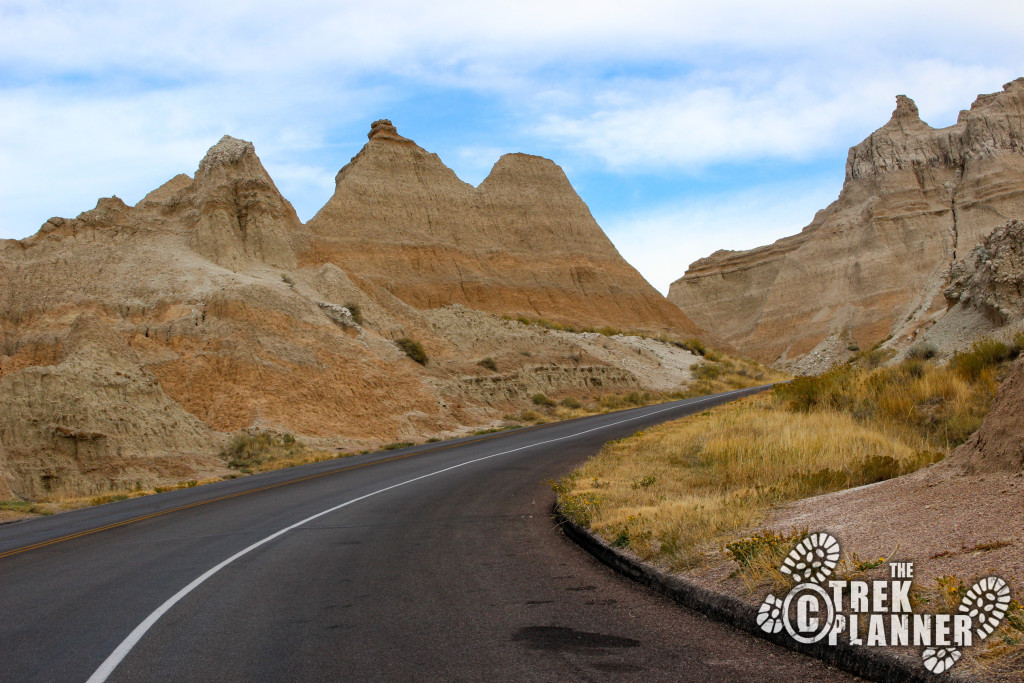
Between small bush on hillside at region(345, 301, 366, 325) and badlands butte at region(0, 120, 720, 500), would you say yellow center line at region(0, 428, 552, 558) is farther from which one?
small bush on hillside at region(345, 301, 366, 325)

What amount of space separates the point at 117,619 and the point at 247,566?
2.00 meters

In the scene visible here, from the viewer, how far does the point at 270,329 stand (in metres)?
35.4

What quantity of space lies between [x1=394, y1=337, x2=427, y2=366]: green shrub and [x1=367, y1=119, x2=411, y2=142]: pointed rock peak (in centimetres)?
3242

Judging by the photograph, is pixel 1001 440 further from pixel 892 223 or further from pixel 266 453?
pixel 892 223

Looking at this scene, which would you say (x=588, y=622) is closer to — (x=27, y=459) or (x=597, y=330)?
(x=27, y=459)

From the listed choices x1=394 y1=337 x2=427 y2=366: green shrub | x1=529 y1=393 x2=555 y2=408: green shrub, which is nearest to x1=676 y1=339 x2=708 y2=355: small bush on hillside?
x1=529 y1=393 x2=555 y2=408: green shrub

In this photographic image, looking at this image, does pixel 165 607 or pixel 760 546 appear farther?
pixel 165 607

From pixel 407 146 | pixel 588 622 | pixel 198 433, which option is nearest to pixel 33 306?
pixel 198 433

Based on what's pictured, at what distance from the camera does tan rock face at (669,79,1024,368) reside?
79.2 meters

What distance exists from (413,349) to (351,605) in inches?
1390

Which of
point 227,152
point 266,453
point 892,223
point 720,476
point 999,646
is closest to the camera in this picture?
point 999,646

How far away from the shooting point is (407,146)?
69500mm

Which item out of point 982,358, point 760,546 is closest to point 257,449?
point 982,358

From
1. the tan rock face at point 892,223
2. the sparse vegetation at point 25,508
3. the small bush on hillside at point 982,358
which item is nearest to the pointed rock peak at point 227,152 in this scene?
the sparse vegetation at point 25,508
